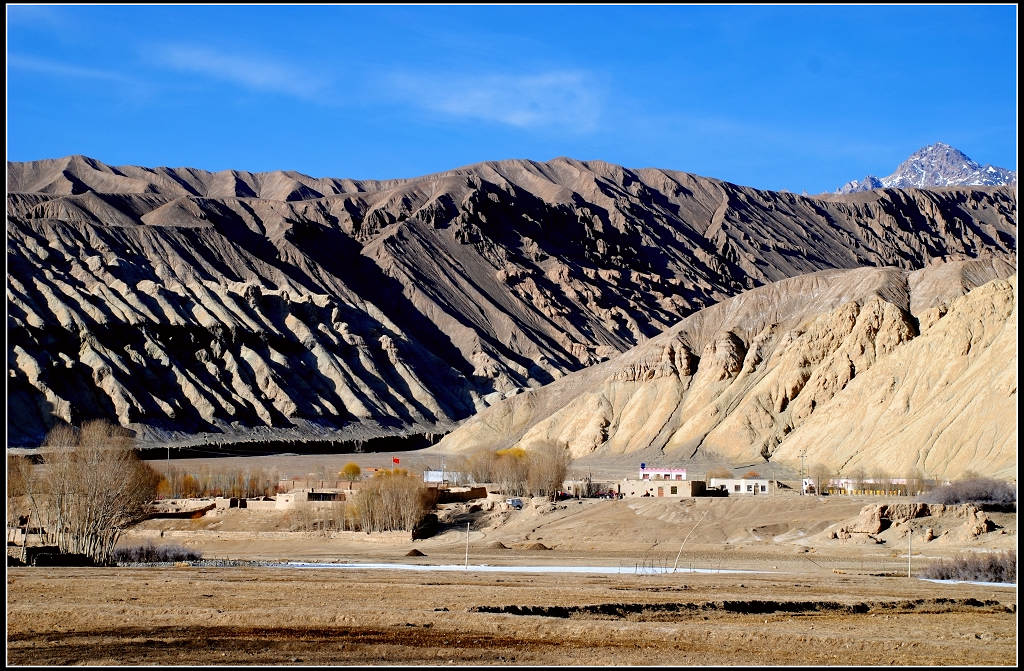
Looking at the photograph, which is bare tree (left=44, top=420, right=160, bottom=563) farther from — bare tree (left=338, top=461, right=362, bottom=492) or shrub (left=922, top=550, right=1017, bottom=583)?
bare tree (left=338, top=461, right=362, bottom=492)

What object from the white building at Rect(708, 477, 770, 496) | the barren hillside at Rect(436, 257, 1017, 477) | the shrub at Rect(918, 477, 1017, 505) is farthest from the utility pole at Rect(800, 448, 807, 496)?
the shrub at Rect(918, 477, 1017, 505)

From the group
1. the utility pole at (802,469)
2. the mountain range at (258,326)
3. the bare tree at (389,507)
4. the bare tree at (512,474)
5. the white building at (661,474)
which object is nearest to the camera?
the bare tree at (389,507)

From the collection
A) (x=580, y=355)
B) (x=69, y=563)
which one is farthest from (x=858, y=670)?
(x=580, y=355)

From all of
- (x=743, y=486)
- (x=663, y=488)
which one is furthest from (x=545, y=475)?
(x=743, y=486)

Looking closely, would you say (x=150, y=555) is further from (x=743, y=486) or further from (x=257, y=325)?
(x=257, y=325)

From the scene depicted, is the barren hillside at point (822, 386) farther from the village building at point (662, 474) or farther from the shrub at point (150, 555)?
the shrub at point (150, 555)

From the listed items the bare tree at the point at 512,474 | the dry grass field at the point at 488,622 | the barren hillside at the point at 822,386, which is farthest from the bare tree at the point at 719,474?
the dry grass field at the point at 488,622

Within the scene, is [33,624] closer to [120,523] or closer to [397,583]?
[397,583]
